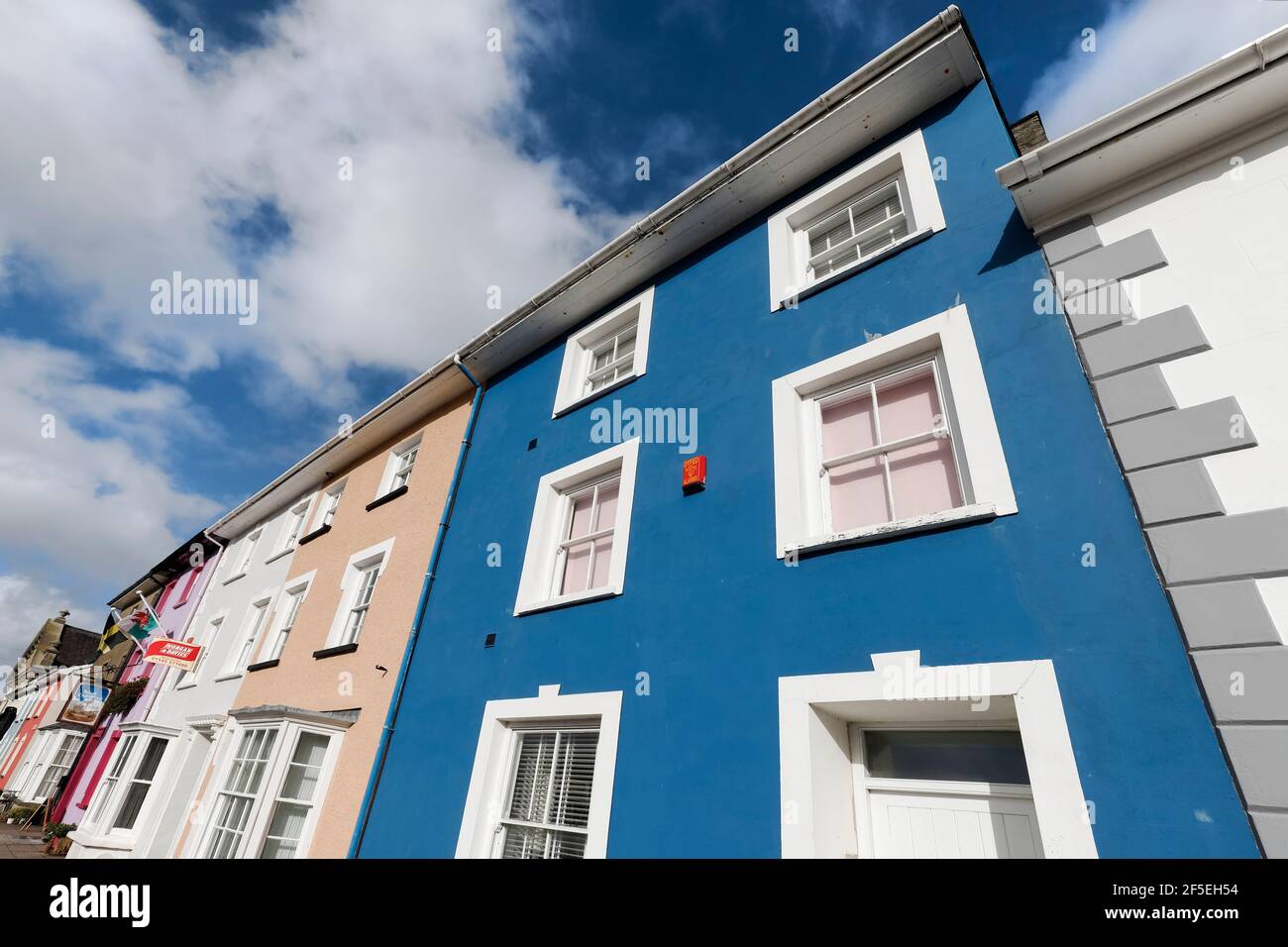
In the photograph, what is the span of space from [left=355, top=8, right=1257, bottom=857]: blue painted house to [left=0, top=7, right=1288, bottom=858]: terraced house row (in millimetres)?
28

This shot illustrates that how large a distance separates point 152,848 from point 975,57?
17.6 m

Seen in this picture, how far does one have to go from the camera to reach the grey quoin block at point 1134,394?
385 centimetres

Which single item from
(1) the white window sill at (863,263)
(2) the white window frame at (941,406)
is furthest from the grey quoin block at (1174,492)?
(1) the white window sill at (863,263)

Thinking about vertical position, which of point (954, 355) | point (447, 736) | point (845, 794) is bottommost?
point (845, 794)

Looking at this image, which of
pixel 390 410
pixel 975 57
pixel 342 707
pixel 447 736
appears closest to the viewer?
pixel 975 57

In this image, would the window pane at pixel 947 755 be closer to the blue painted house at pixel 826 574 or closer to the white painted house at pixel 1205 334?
the blue painted house at pixel 826 574

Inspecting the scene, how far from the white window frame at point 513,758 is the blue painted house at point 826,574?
0.03m

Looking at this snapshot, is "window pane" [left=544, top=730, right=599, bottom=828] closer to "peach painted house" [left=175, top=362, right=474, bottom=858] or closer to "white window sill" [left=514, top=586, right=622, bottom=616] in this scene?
"white window sill" [left=514, top=586, right=622, bottom=616]

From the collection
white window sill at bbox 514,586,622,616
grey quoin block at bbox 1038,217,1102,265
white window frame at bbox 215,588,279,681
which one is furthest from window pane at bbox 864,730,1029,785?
white window frame at bbox 215,588,279,681

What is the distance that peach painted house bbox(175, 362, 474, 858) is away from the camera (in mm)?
7902

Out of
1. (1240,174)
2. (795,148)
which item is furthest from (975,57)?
(1240,174)

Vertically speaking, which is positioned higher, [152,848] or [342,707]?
[342,707]

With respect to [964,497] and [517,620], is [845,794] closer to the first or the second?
[964,497]

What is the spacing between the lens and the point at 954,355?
4.98 metres
